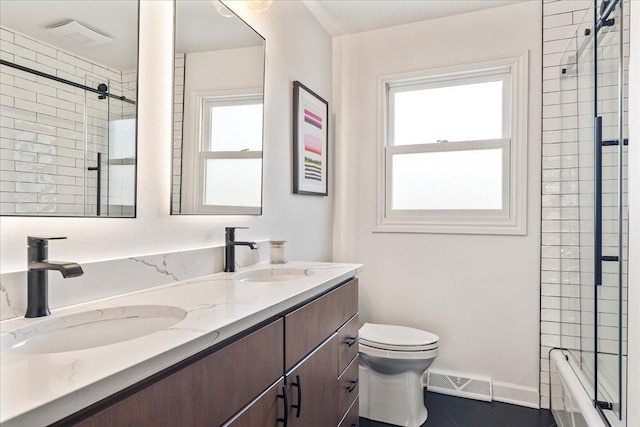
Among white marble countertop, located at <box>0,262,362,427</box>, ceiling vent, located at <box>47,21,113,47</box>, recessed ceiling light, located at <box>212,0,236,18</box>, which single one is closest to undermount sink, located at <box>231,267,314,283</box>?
white marble countertop, located at <box>0,262,362,427</box>

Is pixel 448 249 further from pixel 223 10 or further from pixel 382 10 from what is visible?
pixel 223 10

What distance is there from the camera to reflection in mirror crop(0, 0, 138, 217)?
95 centimetres

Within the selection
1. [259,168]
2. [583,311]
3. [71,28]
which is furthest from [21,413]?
[583,311]

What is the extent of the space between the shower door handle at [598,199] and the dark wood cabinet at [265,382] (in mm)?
1079

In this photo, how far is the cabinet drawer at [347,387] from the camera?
1.64 metres

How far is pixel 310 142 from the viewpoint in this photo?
8.23 feet

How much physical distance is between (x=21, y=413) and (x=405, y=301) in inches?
99.0

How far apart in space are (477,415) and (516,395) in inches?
13.5

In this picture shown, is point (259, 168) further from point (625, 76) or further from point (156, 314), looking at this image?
point (625, 76)

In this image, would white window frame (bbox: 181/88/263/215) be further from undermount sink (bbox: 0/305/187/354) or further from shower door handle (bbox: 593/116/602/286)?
shower door handle (bbox: 593/116/602/286)

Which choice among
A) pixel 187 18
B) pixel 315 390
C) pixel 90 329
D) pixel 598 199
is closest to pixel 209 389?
pixel 90 329

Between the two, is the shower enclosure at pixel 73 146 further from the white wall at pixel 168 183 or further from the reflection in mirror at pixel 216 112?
the reflection in mirror at pixel 216 112

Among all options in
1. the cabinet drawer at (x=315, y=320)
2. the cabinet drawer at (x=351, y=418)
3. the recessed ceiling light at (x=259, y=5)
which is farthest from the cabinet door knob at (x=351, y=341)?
the recessed ceiling light at (x=259, y=5)

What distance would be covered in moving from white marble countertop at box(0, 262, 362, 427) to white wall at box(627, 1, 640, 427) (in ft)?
3.66
